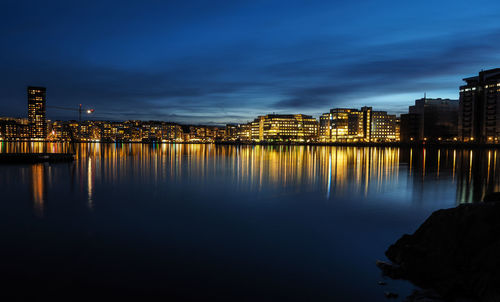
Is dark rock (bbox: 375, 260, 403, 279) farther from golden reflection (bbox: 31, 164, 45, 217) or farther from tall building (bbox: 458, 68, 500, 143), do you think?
tall building (bbox: 458, 68, 500, 143)

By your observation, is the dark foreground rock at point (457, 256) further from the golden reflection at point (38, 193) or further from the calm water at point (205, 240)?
the golden reflection at point (38, 193)

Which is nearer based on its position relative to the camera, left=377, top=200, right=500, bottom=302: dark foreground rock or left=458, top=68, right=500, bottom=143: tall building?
left=377, top=200, right=500, bottom=302: dark foreground rock

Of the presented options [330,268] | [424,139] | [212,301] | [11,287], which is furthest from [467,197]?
[424,139]

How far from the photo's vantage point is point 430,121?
176 meters

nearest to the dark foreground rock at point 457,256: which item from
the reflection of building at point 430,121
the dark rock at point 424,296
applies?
the dark rock at point 424,296

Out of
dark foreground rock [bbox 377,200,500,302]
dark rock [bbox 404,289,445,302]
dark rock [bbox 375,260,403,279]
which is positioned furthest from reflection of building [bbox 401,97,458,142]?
dark rock [bbox 404,289,445,302]

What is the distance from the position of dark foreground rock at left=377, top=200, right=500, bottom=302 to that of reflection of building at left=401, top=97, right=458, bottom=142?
184 metres

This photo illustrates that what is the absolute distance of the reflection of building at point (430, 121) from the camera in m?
174

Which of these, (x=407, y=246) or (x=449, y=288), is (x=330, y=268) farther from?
(x=449, y=288)

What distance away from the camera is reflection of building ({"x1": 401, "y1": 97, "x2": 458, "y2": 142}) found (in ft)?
571

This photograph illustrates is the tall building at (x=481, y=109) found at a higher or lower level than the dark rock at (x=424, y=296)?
higher

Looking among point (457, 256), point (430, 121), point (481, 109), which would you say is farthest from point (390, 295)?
point (430, 121)

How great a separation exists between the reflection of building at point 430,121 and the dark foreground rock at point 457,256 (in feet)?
604

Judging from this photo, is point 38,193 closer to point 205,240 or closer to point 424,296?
point 205,240
